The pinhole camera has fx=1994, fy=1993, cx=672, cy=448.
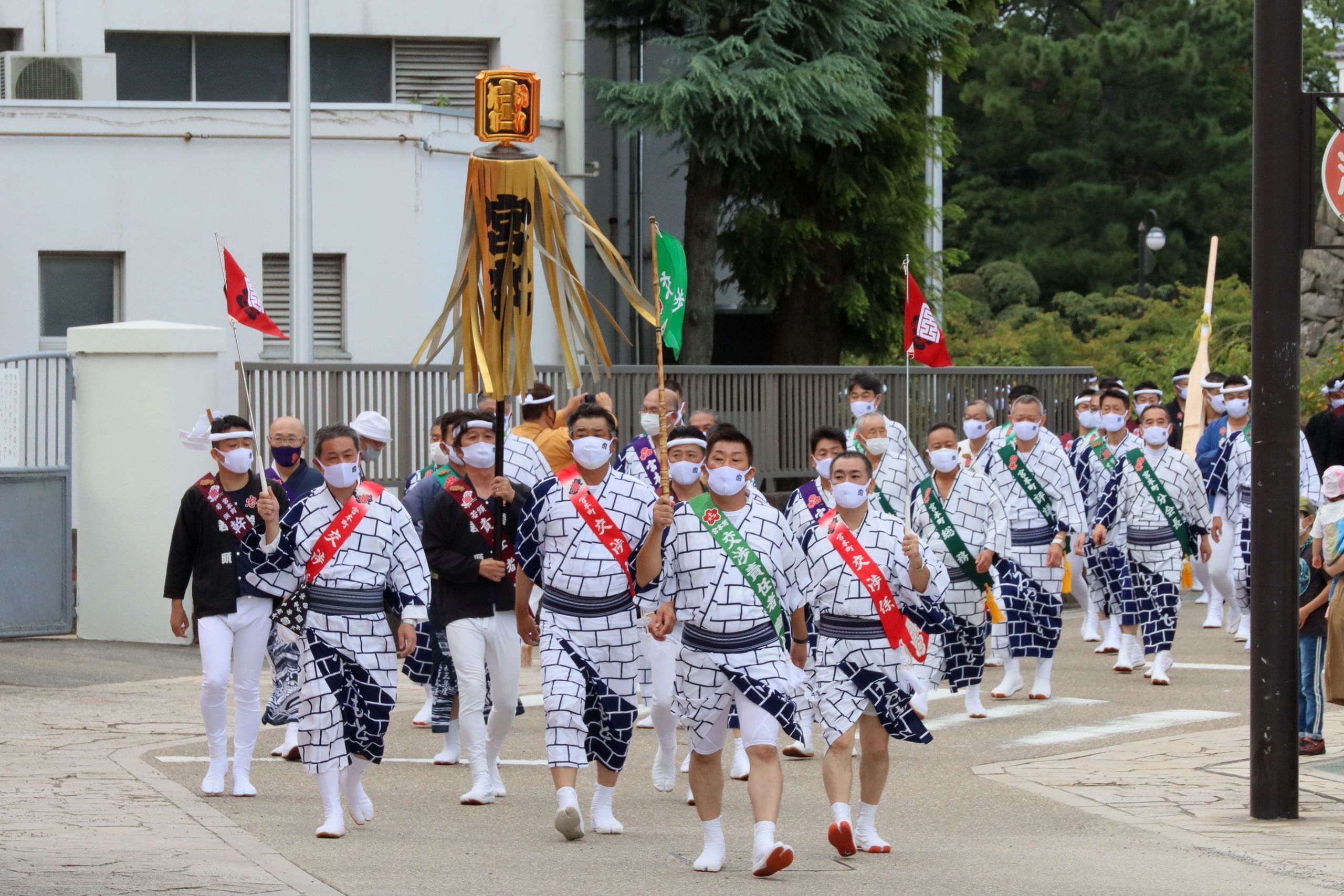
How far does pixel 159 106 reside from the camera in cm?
2123

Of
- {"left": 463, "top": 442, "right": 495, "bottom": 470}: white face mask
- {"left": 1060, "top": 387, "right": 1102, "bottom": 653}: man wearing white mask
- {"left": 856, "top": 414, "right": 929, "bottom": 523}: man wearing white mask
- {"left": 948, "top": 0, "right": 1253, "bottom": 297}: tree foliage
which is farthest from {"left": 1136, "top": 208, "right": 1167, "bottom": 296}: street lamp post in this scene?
{"left": 463, "top": 442, "right": 495, "bottom": 470}: white face mask

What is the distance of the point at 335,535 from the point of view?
339 inches

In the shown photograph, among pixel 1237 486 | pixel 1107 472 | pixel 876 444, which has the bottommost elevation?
pixel 1237 486

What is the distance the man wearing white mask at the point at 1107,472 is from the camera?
14430 mm

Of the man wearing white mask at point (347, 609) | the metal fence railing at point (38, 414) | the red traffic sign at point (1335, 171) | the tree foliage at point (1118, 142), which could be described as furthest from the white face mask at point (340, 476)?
the tree foliage at point (1118, 142)

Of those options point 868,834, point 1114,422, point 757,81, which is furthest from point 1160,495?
point 757,81

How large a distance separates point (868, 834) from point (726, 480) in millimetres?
1594

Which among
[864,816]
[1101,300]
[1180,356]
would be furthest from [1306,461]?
[1101,300]

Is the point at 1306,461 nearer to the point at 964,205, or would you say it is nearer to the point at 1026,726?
the point at 1026,726

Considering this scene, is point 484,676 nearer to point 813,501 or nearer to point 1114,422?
point 813,501

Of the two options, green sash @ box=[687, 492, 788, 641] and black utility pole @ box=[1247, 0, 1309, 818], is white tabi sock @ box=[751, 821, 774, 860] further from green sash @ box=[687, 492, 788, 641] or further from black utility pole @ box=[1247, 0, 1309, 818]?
black utility pole @ box=[1247, 0, 1309, 818]

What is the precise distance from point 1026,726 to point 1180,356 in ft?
67.7

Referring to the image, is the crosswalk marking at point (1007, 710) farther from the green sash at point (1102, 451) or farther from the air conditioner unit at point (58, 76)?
the air conditioner unit at point (58, 76)

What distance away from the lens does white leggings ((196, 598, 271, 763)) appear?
9555 millimetres
